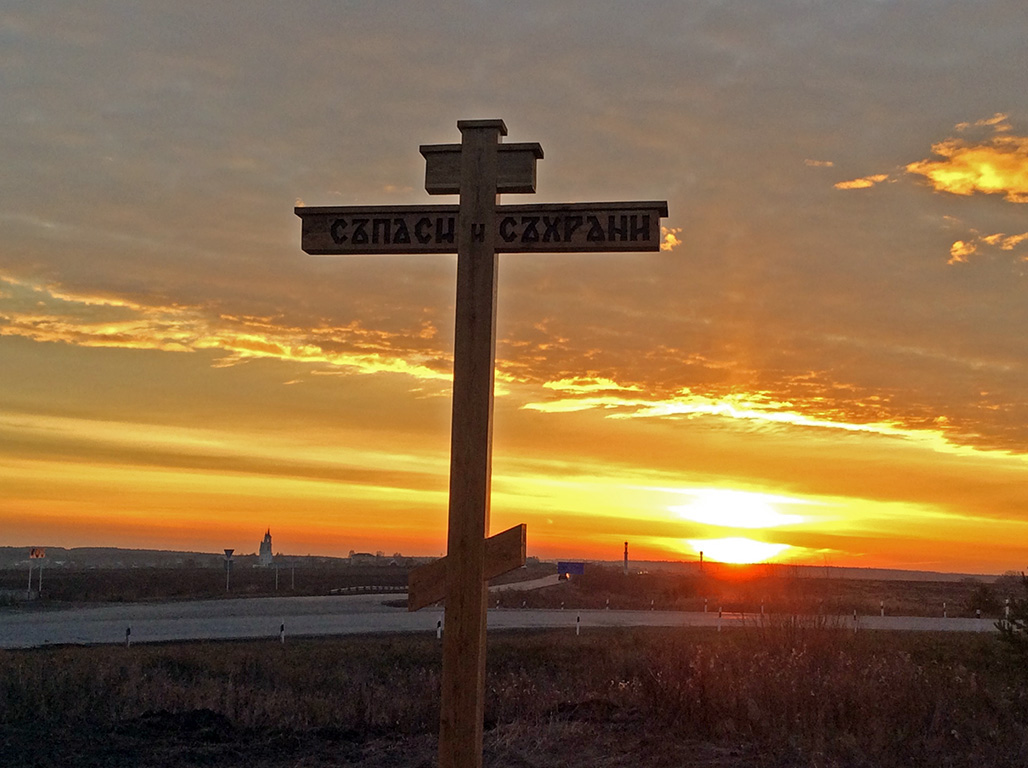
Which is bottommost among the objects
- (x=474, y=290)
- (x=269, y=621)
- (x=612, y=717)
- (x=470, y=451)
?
(x=269, y=621)

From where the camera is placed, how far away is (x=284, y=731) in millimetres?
10758

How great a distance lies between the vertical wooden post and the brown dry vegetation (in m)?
4.03

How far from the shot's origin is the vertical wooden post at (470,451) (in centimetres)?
520

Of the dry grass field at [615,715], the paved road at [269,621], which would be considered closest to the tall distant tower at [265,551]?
the paved road at [269,621]

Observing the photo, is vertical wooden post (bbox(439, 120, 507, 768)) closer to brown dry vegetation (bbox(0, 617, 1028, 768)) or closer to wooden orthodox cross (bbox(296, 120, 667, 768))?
wooden orthodox cross (bbox(296, 120, 667, 768))

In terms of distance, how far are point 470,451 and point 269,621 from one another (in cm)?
2963

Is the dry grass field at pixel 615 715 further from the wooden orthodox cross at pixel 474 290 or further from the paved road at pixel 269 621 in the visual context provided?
the paved road at pixel 269 621

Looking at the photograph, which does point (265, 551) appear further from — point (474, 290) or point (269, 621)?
point (474, 290)

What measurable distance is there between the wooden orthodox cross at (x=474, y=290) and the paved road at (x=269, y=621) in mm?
20533

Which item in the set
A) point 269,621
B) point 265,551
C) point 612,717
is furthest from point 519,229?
point 265,551

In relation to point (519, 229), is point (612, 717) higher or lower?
lower

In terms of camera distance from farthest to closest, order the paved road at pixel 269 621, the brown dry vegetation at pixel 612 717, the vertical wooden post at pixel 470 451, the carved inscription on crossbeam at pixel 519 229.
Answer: the paved road at pixel 269 621 < the brown dry vegetation at pixel 612 717 < the carved inscription on crossbeam at pixel 519 229 < the vertical wooden post at pixel 470 451

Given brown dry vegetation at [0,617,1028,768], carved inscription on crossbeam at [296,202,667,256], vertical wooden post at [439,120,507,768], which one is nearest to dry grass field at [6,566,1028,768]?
brown dry vegetation at [0,617,1028,768]

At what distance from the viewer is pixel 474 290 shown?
5.44m
